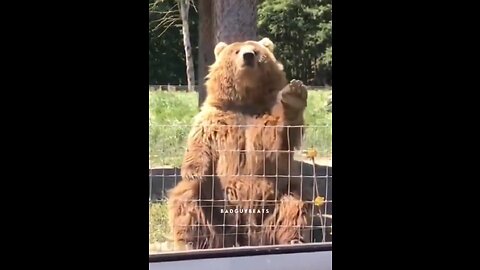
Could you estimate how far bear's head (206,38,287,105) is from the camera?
6.52 ft

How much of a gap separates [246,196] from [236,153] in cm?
14

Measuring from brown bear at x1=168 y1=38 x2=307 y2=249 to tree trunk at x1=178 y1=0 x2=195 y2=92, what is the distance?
0.25 feet

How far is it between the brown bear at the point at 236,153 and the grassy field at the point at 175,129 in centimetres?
4

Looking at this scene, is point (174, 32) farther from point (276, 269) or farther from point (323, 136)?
point (276, 269)

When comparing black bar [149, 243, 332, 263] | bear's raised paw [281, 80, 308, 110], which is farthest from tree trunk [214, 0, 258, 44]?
black bar [149, 243, 332, 263]

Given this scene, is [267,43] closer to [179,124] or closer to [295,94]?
[295,94]

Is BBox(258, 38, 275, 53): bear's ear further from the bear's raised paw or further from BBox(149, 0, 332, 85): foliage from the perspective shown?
the bear's raised paw

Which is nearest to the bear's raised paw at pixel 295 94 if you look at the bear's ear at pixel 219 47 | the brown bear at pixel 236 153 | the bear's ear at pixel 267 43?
the brown bear at pixel 236 153

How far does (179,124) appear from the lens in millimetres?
1931

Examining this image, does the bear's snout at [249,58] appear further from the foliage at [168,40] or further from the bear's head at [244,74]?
the foliage at [168,40]

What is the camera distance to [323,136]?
182 centimetres
